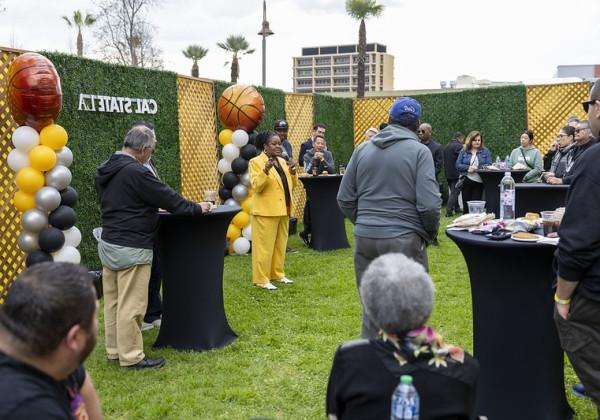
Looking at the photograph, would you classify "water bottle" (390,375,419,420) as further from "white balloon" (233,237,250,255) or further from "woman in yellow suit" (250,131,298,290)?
"white balloon" (233,237,250,255)

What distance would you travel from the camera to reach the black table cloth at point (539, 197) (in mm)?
6062

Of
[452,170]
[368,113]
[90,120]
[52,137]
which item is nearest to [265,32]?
[368,113]

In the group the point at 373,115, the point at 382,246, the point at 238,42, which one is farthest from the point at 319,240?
the point at 238,42

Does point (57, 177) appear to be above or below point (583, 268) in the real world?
above

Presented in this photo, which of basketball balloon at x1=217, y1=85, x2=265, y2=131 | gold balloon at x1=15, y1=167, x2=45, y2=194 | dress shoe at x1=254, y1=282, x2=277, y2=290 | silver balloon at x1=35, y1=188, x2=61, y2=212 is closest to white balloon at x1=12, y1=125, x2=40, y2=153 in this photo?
gold balloon at x1=15, y1=167, x2=45, y2=194

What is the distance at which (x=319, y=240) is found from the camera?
8914 millimetres

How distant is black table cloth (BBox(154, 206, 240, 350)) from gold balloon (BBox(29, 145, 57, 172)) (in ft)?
5.05

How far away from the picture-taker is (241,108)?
8430 mm

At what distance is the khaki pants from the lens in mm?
4258

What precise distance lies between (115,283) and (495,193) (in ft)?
22.8

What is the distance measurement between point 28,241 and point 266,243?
2464 mm

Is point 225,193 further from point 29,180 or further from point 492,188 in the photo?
point 492,188

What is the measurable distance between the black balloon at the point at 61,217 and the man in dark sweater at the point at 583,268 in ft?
14.5

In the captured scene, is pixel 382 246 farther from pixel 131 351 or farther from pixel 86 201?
pixel 86 201
